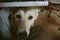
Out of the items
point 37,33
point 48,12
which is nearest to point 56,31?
point 48,12

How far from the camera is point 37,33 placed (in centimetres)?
99

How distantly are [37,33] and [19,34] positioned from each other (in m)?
0.18

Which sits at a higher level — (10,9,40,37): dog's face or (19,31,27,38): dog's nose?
(10,9,40,37): dog's face

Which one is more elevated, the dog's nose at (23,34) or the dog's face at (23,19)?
the dog's face at (23,19)

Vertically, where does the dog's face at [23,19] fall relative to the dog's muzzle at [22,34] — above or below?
above

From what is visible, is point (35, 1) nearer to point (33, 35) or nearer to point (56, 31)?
point (33, 35)

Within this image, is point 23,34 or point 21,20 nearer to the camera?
point 23,34

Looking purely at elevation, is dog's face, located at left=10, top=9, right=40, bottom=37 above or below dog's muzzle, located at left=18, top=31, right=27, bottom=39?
above

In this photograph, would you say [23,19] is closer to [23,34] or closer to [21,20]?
[21,20]

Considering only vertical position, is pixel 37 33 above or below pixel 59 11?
above

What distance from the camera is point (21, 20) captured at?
38.1 inches

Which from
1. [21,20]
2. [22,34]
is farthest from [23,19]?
[22,34]

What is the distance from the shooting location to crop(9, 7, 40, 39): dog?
2.91ft

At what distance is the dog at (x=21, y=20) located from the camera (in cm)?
89
